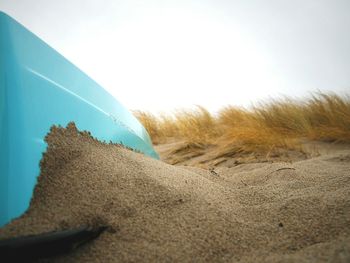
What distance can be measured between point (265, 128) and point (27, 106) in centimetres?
289

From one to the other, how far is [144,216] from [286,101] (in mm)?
3496

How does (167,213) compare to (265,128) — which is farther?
(265,128)

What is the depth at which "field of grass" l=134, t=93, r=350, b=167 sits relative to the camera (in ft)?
Result: 9.22

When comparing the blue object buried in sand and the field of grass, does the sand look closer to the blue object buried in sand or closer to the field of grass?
the blue object buried in sand

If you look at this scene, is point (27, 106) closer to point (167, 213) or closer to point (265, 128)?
point (167, 213)

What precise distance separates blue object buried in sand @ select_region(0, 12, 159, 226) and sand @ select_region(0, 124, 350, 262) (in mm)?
43

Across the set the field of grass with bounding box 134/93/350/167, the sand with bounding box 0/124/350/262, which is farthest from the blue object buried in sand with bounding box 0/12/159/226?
the field of grass with bounding box 134/93/350/167

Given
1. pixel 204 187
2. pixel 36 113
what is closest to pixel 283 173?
pixel 204 187

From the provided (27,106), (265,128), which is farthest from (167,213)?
(265,128)

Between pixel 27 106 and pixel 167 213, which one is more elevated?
pixel 27 106

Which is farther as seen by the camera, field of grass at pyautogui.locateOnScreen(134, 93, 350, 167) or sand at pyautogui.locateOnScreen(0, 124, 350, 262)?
field of grass at pyautogui.locateOnScreen(134, 93, 350, 167)

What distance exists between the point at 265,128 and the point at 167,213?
2680mm

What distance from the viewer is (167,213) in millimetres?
889

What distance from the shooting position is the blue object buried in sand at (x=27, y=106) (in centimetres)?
78
